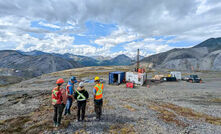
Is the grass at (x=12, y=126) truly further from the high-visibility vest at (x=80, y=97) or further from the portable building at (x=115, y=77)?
the portable building at (x=115, y=77)

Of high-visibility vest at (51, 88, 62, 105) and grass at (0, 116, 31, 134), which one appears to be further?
grass at (0, 116, 31, 134)

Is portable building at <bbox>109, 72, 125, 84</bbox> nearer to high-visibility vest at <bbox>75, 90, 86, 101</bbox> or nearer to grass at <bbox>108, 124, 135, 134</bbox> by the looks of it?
grass at <bbox>108, 124, 135, 134</bbox>

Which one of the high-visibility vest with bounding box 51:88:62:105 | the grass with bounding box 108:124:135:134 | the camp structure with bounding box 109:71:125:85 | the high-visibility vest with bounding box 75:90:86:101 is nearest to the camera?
the high-visibility vest with bounding box 51:88:62:105

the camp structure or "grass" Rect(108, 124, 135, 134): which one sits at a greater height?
the camp structure

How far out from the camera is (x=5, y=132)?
18.8ft

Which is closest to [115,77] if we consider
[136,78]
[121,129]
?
[136,78]

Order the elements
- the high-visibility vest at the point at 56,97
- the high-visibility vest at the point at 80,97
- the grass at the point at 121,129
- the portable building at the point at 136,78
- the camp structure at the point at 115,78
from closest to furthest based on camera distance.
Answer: the high-visibility vest at the point at 56,97
the grass at the point at 121,129
the high-visibility vest at the point at 80,97
the portable building at the point at 136,78
the camp structure at the point at 115,78

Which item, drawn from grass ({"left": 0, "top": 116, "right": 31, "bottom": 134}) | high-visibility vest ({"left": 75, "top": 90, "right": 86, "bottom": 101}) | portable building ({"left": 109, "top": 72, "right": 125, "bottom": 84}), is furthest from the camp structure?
grass ({"left": 0, "top": 116, "right": 31, "bottom": 134})

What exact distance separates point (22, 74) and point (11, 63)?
72338mm

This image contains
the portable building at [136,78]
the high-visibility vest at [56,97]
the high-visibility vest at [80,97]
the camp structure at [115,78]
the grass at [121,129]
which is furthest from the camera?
the camp structure at [115,78]

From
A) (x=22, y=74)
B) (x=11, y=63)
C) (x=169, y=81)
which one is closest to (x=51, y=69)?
(x=22, y=74)

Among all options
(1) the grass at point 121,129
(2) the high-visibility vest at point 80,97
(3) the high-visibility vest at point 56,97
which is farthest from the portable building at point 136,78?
(3) the high-visibility vest at point 56,97

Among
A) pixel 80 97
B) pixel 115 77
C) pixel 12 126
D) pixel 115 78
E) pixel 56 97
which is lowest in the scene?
pixel 12 126

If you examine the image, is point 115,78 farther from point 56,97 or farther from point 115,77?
point 56,97
